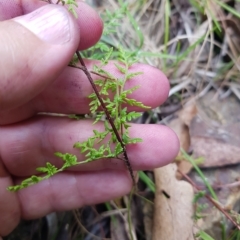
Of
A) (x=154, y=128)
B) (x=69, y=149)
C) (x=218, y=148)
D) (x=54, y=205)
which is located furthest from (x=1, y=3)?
(x=218, y=148)

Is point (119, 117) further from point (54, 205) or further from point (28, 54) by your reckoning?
point (54, 205)

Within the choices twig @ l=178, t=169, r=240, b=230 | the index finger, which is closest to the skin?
the index finger

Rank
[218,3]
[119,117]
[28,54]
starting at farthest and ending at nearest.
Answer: [218,3], [119,117], [28,54]

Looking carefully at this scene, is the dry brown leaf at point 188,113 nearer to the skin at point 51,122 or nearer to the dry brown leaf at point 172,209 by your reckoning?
the dry brown leaf at point 172,209

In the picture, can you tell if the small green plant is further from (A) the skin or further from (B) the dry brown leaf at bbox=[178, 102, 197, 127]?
(B) the dry brown leaf at bbox=[178, 102, 197, 127]

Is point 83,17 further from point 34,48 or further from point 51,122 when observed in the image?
point 51,122

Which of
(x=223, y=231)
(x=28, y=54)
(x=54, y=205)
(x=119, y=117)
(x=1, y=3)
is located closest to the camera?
(x=28, y=54)
